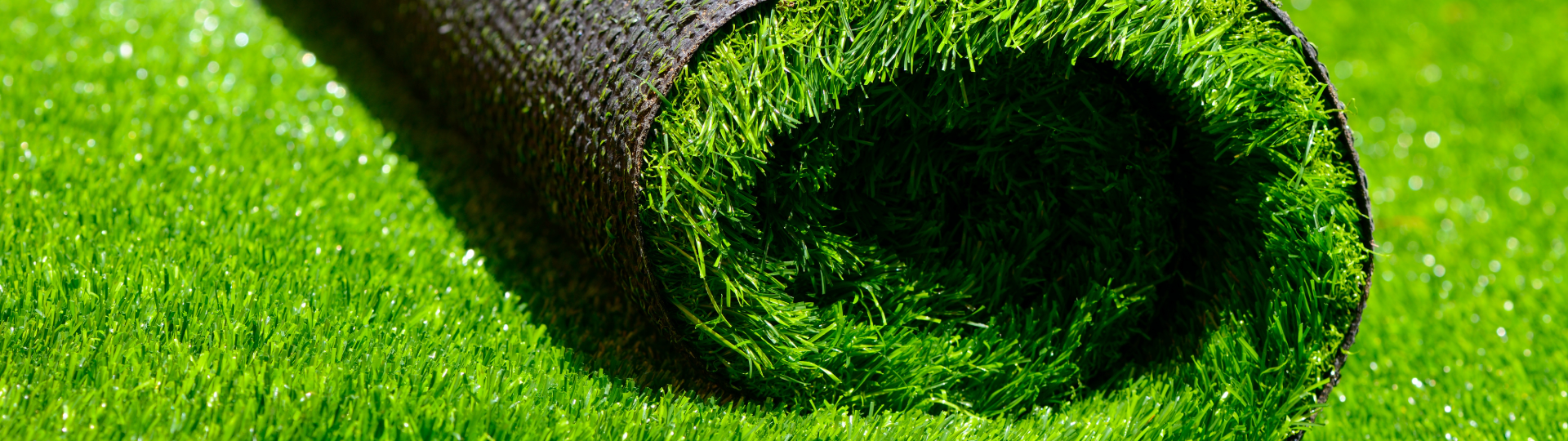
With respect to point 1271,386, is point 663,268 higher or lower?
lower

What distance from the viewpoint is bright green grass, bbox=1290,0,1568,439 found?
6.06ft

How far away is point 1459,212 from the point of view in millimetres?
2639

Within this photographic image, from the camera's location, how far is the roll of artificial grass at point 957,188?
4.60ft

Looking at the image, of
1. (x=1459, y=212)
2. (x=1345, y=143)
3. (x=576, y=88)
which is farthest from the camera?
(x=1459, y=212)

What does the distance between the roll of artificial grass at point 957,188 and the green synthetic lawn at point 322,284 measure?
0.43 feet

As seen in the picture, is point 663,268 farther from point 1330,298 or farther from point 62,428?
point 1330,298

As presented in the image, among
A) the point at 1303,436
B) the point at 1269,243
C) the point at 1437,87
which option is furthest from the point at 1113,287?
the point at 1437,87

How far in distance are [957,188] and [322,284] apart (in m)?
1.17

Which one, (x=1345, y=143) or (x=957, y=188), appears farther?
(x=957, y=188)

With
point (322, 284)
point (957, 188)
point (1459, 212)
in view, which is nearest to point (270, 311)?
point (322, 284)

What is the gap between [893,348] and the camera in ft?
5.18

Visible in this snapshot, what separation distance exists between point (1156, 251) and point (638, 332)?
3.21ft

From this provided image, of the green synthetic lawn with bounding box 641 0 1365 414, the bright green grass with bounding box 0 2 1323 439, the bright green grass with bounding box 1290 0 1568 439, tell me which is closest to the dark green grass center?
the green synthetic lawn with bounding box 641 0 1365 414

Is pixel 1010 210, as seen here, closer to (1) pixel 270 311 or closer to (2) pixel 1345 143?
(2) pixel 1345 143
